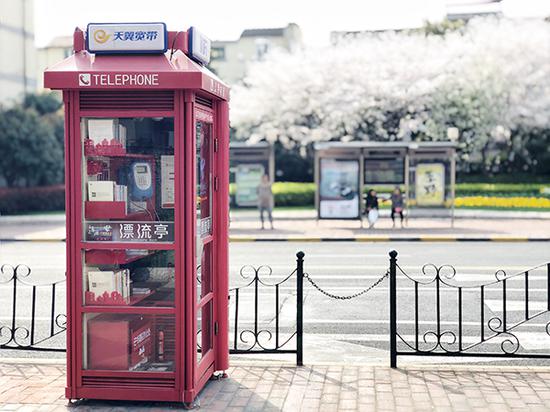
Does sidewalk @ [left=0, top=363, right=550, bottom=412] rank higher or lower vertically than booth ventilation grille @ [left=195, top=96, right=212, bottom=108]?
lower

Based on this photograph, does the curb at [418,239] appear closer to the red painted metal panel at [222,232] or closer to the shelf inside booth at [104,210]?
the red painted metal panel at [222,232]

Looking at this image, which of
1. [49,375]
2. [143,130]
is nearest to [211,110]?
[143,130]

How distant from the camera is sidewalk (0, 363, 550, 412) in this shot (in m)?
6.81

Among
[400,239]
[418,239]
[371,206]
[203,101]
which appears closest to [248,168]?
[371,206]

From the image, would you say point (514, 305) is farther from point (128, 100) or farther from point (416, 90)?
point (416, 90)

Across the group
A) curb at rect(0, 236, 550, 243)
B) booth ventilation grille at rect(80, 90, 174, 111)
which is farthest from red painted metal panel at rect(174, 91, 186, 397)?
curb at rect(0, 236, 550, 243)

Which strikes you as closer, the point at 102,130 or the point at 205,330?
the point at 102,130

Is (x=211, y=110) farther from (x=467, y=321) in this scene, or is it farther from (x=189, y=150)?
(x=467, y=321)

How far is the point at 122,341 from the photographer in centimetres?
687

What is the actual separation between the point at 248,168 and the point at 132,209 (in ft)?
91.4

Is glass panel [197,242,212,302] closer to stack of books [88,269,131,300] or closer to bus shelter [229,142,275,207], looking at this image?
stack of books [88,269,131,300]

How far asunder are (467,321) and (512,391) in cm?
385

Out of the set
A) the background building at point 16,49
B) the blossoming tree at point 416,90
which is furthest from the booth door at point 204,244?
the background building at point 16,49

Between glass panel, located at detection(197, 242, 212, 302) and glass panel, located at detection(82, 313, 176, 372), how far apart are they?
45cm
